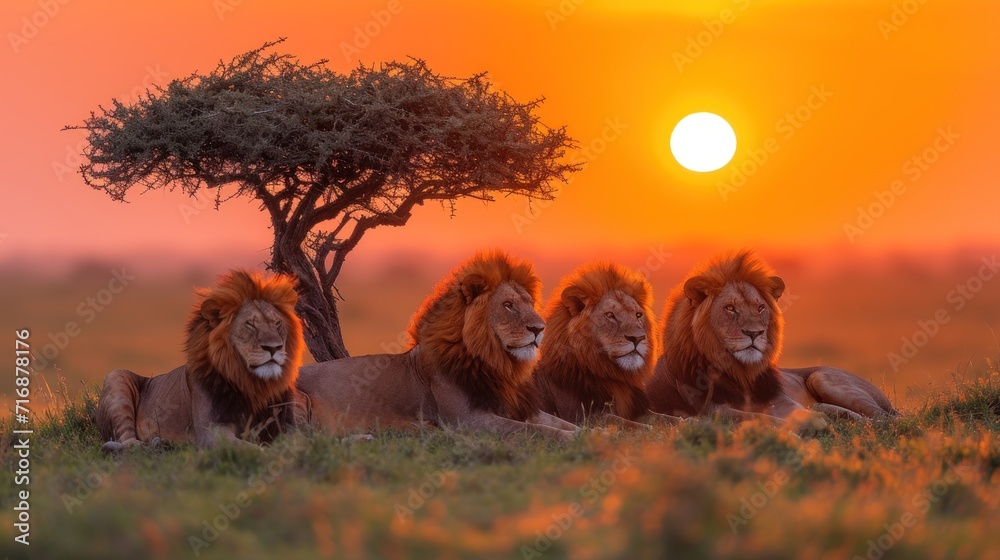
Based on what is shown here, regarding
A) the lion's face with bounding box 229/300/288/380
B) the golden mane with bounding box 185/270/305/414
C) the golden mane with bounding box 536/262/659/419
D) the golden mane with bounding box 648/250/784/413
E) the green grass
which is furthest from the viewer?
the golden mane with bounding box 648/250/784/413

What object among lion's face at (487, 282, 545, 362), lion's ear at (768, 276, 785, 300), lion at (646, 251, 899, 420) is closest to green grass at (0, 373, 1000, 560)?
lion's face at (487, 282, 545, 362)

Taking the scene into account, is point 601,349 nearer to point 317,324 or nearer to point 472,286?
point 472,286

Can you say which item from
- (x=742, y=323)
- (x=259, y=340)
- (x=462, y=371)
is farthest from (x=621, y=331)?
(x=259, y=340)

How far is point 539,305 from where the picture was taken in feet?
33.4

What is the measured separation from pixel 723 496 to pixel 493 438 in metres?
4.46

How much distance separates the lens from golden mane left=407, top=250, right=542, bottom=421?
32.2ft

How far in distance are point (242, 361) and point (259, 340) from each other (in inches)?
9.1

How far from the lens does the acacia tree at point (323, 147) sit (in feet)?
41.2

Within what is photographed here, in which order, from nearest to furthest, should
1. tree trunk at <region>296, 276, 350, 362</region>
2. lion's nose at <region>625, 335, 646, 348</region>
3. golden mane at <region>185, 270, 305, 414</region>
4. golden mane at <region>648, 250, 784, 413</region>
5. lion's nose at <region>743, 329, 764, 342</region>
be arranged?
golden mane at <region>185, 270, 305, 414</region> < lion's nose at <region>625, 335, 646, 348</region> < lion's nose at <region>743, 329, 764, 342</region> < golden mane at <region>648, 250, 784, 413</region> < tree trunk at <region>296, 276, 350, 362</region>

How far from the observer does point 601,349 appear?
413 inches

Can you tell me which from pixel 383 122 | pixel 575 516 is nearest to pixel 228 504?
pixel 575 516

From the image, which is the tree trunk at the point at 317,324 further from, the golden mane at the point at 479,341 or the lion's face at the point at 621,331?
the lion's face at the point at 621,331

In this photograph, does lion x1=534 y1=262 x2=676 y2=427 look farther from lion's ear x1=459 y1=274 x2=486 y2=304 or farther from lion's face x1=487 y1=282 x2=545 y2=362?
lion's ear x1=459 y1=274 x2=486 y2=304

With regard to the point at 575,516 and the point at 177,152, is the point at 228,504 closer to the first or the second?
the point at 575,516
